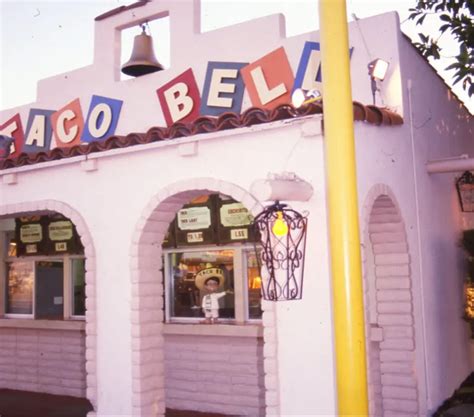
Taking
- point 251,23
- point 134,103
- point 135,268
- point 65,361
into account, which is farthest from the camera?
point 65,361

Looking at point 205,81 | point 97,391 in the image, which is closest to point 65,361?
point 97,391

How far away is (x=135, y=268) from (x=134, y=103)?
3.54 m

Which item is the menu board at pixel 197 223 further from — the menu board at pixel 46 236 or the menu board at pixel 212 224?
the menu board at pixel 46 236

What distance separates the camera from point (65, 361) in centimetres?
1002

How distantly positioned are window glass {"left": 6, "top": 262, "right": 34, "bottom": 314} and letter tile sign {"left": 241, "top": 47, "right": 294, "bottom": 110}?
5.17 m

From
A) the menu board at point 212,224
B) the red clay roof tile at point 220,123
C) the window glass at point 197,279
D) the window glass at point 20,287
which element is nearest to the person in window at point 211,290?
the window glass at point 197,279

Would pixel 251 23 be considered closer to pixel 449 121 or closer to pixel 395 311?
pixel 449 121

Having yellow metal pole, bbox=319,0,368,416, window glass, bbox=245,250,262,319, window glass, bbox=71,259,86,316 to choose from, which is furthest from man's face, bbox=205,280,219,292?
yellow metal pole, bbox=319,0,368,416

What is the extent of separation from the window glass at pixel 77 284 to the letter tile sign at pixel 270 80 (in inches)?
167

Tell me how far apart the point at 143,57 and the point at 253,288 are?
3.68 meters

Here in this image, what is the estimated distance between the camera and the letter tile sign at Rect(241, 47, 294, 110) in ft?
26.3

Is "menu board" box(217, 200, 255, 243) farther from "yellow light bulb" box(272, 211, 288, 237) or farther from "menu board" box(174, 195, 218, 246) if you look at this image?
"yellow light bulb" box(272, 211, 288, 237)

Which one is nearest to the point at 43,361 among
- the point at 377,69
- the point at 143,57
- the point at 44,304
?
the point at 44,304

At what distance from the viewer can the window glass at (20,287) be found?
10.7 metres
